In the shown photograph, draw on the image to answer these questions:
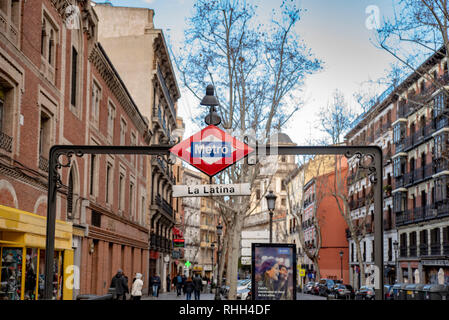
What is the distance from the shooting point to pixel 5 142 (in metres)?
15.2

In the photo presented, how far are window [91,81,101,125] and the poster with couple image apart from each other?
14.4 meters

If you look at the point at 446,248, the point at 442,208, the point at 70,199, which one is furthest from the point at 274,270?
the point at 442,208

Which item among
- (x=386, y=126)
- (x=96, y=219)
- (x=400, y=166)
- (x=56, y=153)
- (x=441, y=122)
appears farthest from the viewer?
(x=386, y=126)

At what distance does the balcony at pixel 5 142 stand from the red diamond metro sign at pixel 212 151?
10.4 meters

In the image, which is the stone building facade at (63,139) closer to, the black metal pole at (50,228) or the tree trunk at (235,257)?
the black metal pole at (50,228)

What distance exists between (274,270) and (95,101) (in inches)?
617

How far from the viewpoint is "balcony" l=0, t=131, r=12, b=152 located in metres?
14.9

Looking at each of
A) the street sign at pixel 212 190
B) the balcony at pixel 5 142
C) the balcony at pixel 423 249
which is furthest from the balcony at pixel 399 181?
the street sign at pixel 212 190

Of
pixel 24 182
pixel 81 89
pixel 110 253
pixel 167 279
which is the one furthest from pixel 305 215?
pixel 24 182

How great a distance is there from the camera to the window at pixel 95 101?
89.5 feet

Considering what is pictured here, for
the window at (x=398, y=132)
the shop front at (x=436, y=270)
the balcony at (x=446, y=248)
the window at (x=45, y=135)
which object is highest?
the window at (x=398, y=132)

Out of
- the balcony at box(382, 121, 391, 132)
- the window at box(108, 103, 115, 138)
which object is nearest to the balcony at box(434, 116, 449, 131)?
the balcony at box(382, 121, 391, 132)

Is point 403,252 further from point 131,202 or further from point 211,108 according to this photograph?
point 211,108
